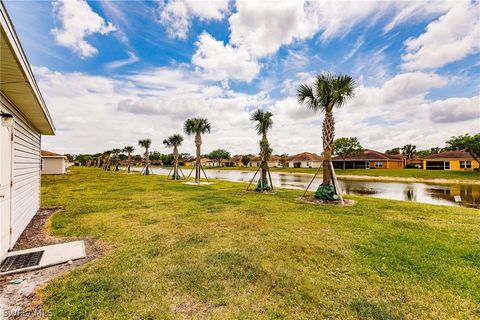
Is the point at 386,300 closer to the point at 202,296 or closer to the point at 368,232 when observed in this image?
the point at 202,296

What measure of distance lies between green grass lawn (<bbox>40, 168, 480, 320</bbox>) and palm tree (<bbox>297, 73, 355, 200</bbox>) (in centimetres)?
Result: 424

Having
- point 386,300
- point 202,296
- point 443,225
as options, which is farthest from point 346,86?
point 202,296

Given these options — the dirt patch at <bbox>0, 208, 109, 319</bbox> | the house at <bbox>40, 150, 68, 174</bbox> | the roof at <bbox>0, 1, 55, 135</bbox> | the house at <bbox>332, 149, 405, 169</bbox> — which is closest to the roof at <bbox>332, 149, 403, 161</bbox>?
the house at <bbox>332, 149, 405, 169</bbox>

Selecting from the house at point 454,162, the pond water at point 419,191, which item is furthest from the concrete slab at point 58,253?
the house at point 454,162

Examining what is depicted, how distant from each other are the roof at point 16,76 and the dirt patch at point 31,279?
3.56 meters

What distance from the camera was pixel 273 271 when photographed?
4.27m

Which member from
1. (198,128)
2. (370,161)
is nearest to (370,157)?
(370,161)

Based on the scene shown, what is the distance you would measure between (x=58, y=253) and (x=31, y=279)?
1.19 m

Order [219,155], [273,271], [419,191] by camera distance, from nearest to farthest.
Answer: [273,271] → [419,191] → [219,155]

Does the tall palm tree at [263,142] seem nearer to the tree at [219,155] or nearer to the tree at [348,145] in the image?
the tree at [348,145]

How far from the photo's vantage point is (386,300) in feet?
11.2

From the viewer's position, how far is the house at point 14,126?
10.9 ft

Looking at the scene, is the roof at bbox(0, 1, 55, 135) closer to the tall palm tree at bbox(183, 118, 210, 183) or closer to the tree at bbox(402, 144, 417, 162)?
the tall palm tree at bbox(183, 118, 210, 183)

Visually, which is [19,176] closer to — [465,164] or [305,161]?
[465,164]
